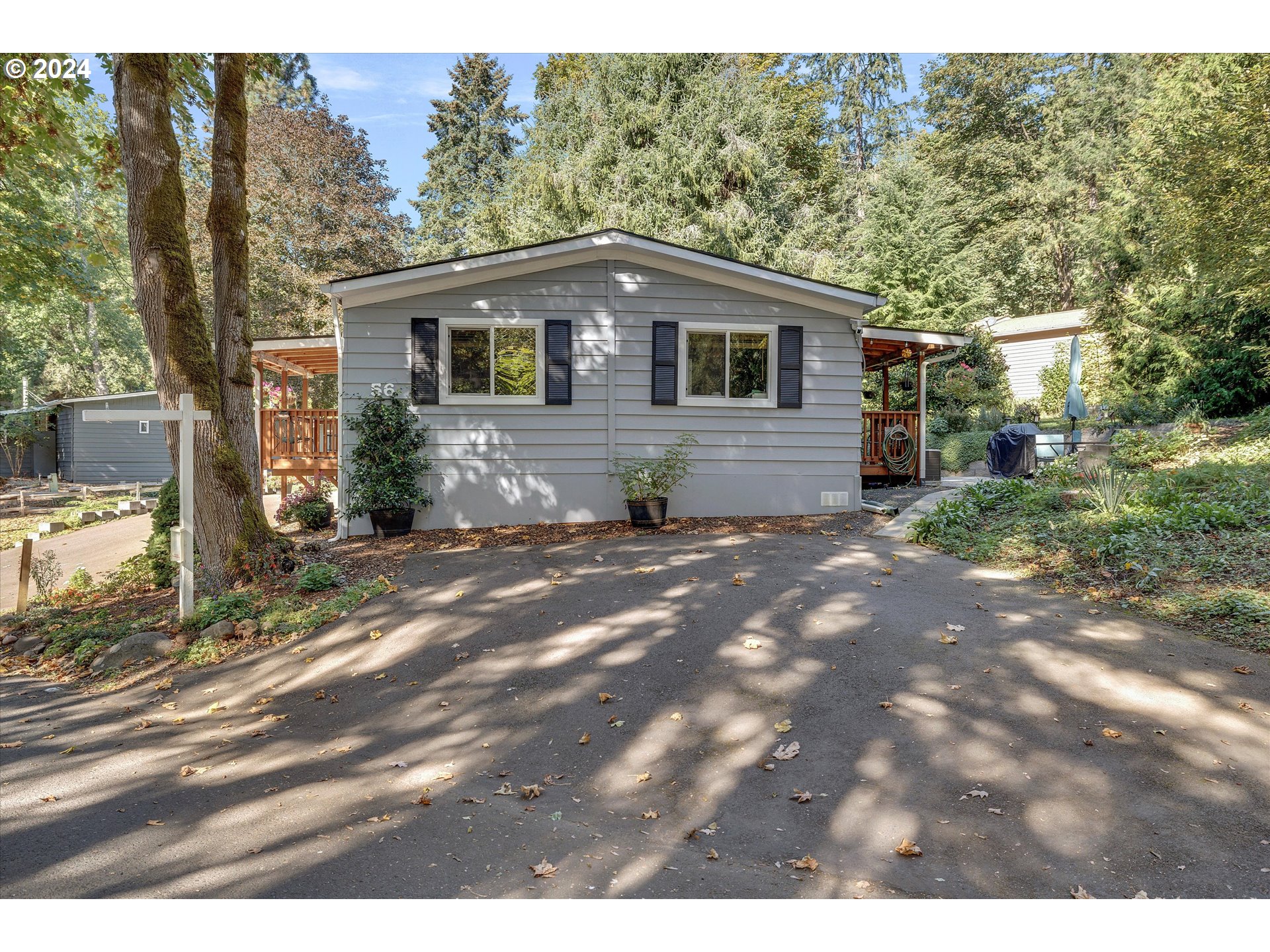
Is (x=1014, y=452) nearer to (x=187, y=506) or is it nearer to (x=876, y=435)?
(x=876, y=435)

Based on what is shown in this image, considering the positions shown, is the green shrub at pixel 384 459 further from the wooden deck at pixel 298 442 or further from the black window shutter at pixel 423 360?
the wooden deck at pixel 298 442

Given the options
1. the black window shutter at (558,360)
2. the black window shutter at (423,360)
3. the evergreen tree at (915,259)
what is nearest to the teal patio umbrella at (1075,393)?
the evergreen tree at (915,259)

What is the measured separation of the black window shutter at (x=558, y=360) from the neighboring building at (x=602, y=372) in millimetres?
19

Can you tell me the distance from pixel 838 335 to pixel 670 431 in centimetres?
290

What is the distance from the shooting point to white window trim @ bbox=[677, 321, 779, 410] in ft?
33.8

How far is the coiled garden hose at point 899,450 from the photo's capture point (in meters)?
13.3

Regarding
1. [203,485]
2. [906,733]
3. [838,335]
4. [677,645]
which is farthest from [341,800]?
[838,335]

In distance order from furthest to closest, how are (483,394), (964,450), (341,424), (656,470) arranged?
(964,450) < (483,394) < (656,470) < (341,424)

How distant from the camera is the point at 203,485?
7.74 metres

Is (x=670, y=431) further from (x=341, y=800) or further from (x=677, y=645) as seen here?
(x=341, y=800)

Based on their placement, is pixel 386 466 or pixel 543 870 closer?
pixel 543 870

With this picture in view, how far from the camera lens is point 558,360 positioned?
393 inches

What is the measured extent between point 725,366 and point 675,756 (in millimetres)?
7234

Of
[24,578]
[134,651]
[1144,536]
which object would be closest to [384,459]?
[134,651]
